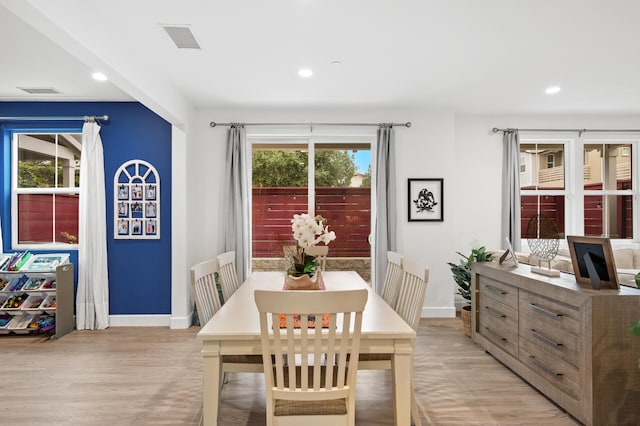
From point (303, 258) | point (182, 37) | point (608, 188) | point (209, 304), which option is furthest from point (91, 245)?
point (608, 188)

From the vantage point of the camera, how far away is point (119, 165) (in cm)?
474

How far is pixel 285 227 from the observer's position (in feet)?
17.0

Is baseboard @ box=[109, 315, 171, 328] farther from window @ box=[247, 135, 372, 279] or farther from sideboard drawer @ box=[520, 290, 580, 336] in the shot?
sideboard drawer @ box=[520, 290, 580, 336]

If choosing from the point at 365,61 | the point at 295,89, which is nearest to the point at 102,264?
the point at 295,89

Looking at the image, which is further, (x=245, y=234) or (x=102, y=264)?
(x=245, y=234)

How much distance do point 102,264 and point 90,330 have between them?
736mm

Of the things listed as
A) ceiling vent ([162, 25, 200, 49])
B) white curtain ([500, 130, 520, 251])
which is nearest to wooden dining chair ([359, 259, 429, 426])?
ceiling vent ([162, 25, 200, 49])

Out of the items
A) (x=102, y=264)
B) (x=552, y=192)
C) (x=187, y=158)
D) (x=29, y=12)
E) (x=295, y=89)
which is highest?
(x=295, y=89)

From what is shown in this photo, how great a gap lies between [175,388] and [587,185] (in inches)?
221

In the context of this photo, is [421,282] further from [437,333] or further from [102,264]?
[102,264]

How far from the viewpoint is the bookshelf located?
427cm

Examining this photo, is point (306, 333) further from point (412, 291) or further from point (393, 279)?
point (393, 279)

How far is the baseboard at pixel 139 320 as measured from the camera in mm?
4688

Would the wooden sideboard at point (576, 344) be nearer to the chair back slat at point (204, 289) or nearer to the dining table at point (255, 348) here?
the dining table at point (255, 348)
